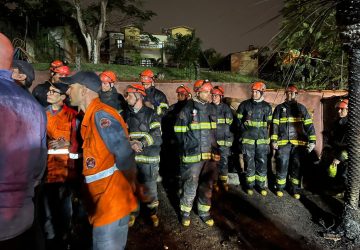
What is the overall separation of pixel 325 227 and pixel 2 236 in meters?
4.62

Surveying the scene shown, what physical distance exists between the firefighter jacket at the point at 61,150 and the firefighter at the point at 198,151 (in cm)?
176

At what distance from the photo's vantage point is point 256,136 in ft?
20.7

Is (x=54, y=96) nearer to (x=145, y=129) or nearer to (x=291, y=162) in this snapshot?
(x=145, y=129)

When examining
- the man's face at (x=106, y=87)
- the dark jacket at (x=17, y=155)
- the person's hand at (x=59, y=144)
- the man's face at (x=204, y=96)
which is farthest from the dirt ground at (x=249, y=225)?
the dark jacket at (x=17, y=155)

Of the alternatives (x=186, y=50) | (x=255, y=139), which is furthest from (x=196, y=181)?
(x=186, y=50)

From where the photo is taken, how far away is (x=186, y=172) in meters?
4.93

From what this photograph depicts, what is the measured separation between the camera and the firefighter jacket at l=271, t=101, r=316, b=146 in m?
6.32

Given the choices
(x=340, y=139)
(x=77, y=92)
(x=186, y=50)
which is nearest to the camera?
(x=77, y=92)

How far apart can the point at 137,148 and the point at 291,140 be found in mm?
3754

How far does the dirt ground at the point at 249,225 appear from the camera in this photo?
14.5ft

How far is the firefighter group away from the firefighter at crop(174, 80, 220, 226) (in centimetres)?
2

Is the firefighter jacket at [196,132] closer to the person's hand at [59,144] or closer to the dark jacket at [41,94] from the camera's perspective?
the person's hand at [59,144]

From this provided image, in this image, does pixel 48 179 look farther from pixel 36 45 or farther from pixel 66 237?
pixel 36 45

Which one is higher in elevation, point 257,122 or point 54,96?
point 54,96
